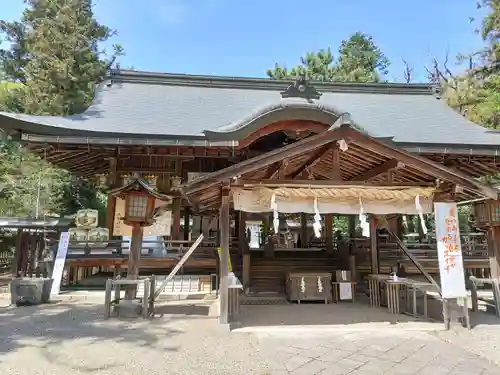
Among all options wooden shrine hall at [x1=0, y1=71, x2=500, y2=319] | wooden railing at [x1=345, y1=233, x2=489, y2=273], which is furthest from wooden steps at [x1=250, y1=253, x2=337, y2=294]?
wooden railing at [x1=345, y1=233, x2=489, y2=273]

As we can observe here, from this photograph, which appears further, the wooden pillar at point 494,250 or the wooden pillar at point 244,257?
the wooden pillar at point 244,257

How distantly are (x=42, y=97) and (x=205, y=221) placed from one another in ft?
36.5

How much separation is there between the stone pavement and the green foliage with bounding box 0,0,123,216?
1385 centimetres

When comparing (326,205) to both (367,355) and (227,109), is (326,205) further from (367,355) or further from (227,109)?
(227,109)

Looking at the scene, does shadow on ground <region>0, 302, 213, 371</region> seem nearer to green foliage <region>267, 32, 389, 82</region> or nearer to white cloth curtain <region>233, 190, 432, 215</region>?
white cloth curtain <region>233, 190, 432, 215</region>

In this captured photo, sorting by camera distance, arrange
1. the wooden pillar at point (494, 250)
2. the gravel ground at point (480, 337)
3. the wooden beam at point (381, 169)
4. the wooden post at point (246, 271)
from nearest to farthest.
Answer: the gravel ground at point (480, 337), the wooden beam at point (381, 169), the wooden pillar at point (494, 250), the wooden post at point (246, 271)

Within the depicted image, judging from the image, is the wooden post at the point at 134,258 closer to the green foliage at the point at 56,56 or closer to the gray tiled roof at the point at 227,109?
the gray tiled roof at the point at 227,109

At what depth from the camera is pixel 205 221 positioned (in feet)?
50.0

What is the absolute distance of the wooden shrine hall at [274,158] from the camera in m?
6.02

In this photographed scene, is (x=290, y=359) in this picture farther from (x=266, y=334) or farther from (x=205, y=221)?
(x=205, y=221)

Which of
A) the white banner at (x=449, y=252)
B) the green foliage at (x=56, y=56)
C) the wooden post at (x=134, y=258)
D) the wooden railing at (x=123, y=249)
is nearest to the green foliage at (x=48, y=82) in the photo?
the green foliage at (x=56, y=56)

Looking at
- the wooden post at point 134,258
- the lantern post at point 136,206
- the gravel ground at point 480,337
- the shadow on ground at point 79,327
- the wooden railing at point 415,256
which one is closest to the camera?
the gravel ground at point 480,337

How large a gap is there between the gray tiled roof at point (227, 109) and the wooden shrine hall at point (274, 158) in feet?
0.16

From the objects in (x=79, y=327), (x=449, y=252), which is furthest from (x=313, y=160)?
(x=79, y=327)
